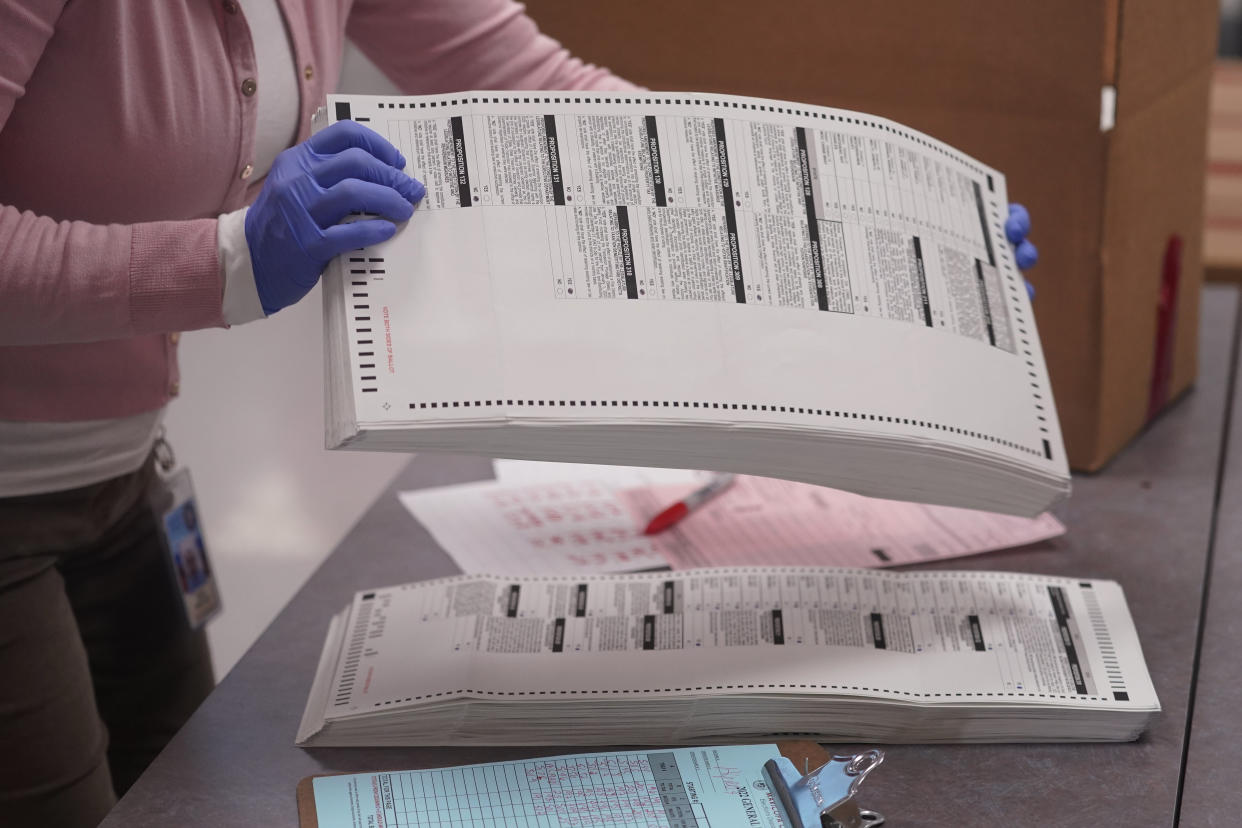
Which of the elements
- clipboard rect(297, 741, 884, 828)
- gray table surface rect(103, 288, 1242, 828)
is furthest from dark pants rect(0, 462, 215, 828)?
clipboard rect(297, 741, 884, 828)

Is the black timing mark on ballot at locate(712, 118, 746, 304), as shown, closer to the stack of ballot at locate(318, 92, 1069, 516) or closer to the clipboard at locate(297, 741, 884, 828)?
the stack of ballot at locate(318, 92, 1069, 516)

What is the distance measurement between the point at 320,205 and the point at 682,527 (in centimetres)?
47

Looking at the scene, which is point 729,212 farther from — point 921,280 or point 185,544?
point 185,544

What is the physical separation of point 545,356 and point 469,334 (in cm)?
5

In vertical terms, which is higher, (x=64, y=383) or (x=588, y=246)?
(x=588, y=246)

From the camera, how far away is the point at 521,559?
40.6 inches

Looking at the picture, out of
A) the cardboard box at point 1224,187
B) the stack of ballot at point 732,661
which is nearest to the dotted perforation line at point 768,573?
the stack of ballot at point 732,661

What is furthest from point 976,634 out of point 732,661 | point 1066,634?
point 732,661

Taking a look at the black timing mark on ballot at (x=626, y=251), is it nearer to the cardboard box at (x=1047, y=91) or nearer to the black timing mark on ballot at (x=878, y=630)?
the black timing mark on ballot at (x=878, y=630)

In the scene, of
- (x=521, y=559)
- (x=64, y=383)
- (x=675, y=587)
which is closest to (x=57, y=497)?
(x=64, y=383)

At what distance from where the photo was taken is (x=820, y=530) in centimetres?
107

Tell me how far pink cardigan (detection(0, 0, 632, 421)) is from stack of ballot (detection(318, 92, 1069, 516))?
11 cm

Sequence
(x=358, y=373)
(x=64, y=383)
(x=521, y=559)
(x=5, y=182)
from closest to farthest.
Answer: (x=358, y=373), (x=5, y=182), (x=64, y=383), (x=521, y=559)

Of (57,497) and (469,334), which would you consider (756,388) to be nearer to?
(469,334)
